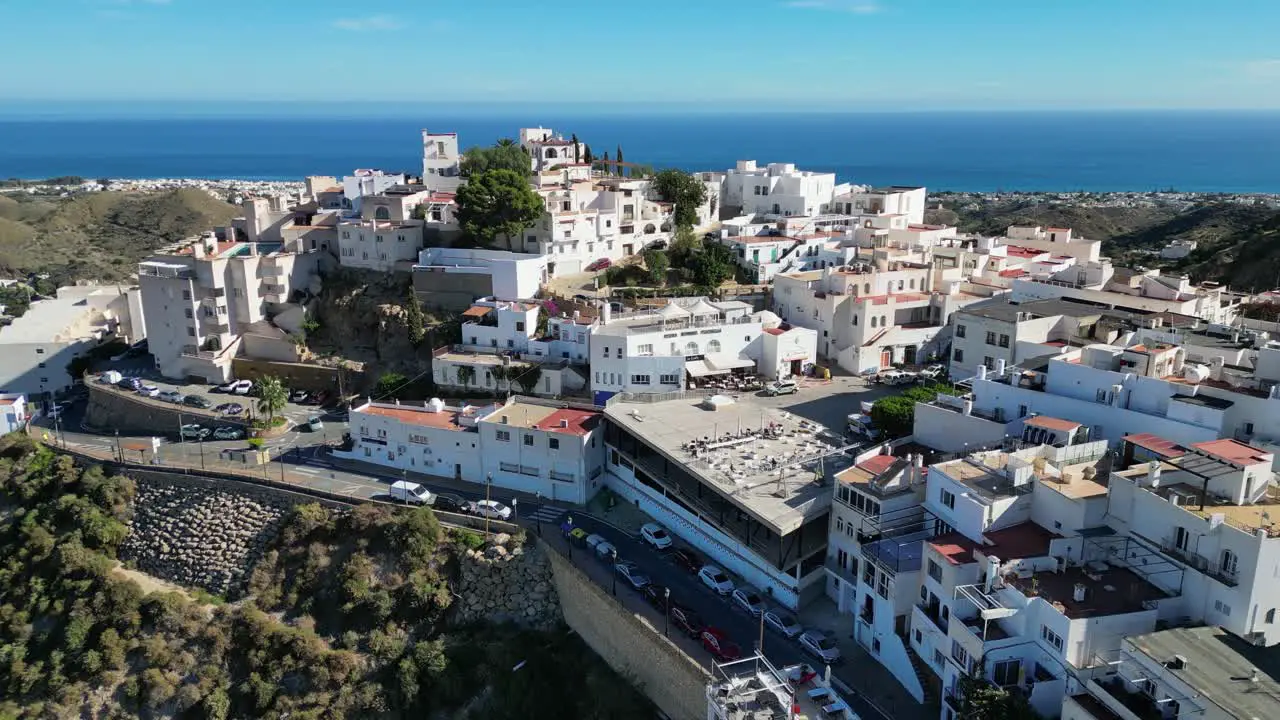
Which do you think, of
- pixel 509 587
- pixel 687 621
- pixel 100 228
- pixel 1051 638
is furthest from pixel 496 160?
pixel 100 228

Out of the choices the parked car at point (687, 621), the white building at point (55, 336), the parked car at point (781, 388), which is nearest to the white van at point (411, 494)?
the parked car at point (687, 621)

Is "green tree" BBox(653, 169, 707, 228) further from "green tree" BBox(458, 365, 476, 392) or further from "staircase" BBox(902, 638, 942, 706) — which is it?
"staircase" BBox(902, 638, 942, 706)

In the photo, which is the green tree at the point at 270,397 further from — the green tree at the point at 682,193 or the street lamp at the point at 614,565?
the green tree at the point at 682,193

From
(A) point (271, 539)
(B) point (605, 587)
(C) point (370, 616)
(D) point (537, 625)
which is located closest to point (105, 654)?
(A) point (271, 539)

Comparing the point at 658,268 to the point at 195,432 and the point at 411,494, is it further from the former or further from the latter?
the point at 195,432

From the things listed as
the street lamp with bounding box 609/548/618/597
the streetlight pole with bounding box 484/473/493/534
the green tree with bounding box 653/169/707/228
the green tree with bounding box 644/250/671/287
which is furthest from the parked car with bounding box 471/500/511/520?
the green tree with bounding box 653/169/707/228
